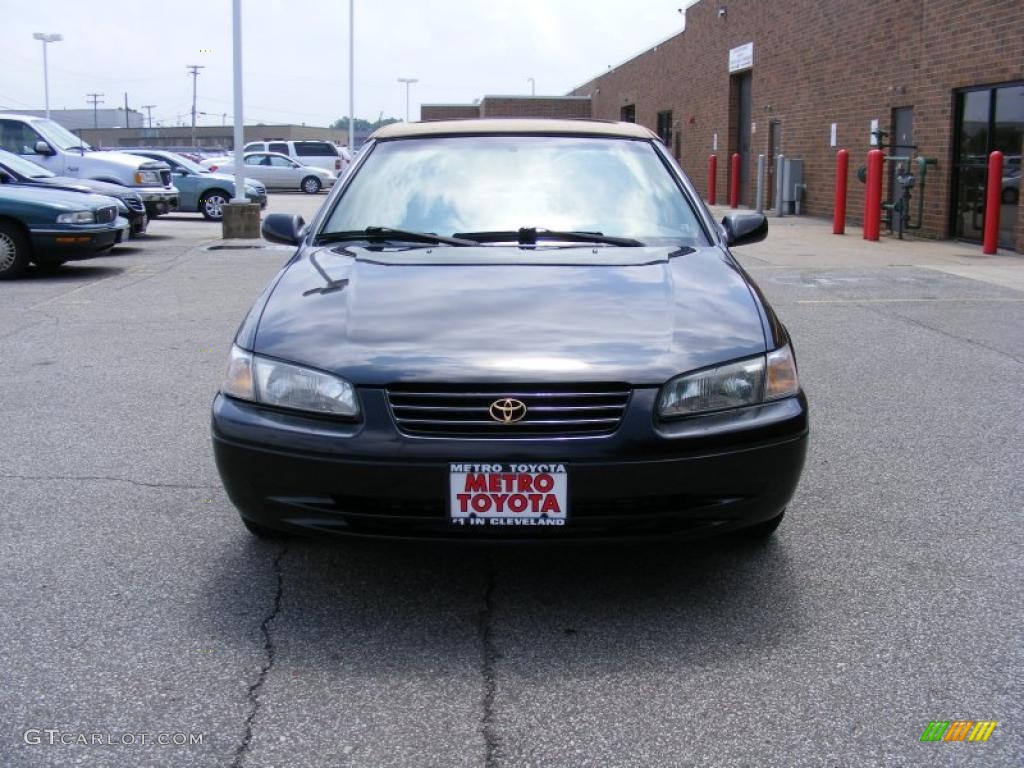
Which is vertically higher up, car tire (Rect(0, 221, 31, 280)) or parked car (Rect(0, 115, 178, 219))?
parked car (Rect(0, 115, 178, 219))

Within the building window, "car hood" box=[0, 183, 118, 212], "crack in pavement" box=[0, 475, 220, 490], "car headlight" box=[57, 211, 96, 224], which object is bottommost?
"crack in pavement" box=[0, 475, 220, 490]

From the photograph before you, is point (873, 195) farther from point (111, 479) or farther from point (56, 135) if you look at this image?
point (111, 479)

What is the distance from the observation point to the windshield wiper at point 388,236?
14.3ft

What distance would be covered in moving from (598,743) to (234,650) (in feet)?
3.71

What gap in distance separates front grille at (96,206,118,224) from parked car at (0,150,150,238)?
822 millimetres

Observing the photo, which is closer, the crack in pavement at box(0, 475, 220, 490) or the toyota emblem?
the toyota emblem

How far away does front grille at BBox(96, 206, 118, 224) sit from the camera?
12.8 m

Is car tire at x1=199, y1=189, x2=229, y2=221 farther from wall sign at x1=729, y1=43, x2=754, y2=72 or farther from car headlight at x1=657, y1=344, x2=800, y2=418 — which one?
car headlight at x1=657, y1=344, x2=800, y2=418

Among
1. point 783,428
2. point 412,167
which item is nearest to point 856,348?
point 412,167

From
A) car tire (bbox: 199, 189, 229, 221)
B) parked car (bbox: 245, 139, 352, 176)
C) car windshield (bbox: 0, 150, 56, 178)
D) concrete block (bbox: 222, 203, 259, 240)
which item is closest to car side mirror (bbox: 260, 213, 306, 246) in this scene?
car windshield (bbox: 0, 150, 56, 178)

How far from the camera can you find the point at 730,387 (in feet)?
11.0

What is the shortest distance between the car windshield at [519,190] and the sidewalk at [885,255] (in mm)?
8056

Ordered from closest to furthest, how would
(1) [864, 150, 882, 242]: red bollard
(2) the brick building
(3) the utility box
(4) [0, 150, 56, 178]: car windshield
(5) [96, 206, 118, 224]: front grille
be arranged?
(5) [96, 206, 118, 224]: front grille, (4) [0, 150, 56, 178]: car windshield, (2) the brick building, (1) [864, 150, 882, 242]: red bollard, (3) the utility box

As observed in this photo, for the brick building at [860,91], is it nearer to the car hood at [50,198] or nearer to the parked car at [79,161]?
the car hood at [50,198]
